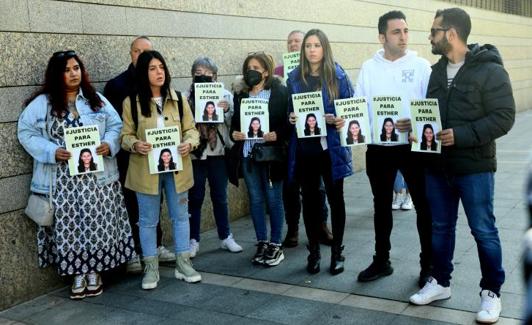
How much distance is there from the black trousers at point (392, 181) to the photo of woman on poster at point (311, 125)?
466mm

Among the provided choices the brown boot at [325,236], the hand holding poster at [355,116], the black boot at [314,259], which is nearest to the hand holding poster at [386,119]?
the hand holding poster at [355,116]

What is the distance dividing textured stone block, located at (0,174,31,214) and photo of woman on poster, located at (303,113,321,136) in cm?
232

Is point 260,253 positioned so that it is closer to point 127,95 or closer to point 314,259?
point 314,259

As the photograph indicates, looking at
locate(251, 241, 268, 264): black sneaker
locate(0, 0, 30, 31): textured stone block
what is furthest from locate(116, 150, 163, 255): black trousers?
locate(0, 0, 30, 31): textured stone block

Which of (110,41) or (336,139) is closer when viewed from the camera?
(336,139)

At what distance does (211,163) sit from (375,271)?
191 centimetres

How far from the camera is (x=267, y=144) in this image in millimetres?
5262

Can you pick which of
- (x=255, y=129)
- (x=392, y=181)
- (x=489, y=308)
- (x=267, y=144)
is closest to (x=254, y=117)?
(x=255, y=129)

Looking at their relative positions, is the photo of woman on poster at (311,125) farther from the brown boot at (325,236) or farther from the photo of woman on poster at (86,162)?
the photo of woman on poster at (86,162)

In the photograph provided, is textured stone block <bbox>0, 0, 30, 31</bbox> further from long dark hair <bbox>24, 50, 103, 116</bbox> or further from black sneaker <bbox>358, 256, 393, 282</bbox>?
black sneaker <bbox>358, 256, 393, 282</bbox>

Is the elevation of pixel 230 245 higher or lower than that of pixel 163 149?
lower

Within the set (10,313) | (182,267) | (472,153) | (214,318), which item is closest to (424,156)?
(472,153)

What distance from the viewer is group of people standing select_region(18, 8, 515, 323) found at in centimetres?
391

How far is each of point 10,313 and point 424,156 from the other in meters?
3.38
